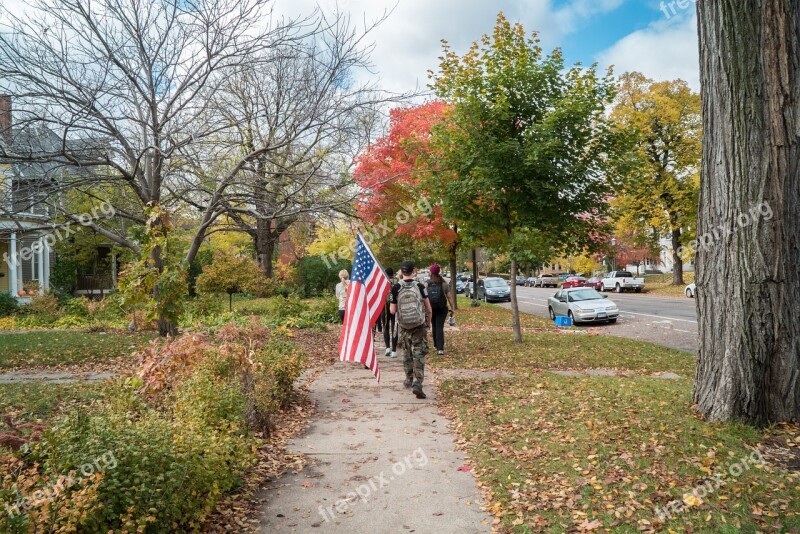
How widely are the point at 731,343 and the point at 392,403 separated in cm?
422

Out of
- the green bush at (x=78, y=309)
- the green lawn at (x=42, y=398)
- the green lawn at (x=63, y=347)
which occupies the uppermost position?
the green bush at (x=78, y=309)

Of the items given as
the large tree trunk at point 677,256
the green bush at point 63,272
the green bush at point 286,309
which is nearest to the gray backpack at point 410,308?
the green bush at point 286,309

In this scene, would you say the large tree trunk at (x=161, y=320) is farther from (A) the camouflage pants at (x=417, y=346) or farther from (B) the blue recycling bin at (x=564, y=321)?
(B) the blue recycling bin at (x=564, y=321)

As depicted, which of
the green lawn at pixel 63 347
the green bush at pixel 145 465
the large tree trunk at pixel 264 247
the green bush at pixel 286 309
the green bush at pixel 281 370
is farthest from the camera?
the large tree trunk at pixel 264 247

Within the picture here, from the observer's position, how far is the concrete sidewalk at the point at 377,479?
4.14 meters

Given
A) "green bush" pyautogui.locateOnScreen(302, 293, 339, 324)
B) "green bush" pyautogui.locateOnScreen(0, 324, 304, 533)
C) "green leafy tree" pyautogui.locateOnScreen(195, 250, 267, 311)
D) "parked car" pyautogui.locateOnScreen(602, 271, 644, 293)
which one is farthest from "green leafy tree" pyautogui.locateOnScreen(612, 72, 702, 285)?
"green bush" pyautogui.locateOnScreen(0, 324, 304, 533)

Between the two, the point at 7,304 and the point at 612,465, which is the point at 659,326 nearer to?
the point at 612,465

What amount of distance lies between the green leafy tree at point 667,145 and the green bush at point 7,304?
33.1m

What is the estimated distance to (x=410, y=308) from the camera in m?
7.96

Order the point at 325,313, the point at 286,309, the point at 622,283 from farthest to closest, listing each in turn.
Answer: the point at 622,283
the point at 325,313
the point at 286,309

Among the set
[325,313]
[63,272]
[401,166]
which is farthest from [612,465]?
[63,272]

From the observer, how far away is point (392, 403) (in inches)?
309

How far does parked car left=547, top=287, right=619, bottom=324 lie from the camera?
68.9ft

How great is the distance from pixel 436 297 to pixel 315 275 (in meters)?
19.4
